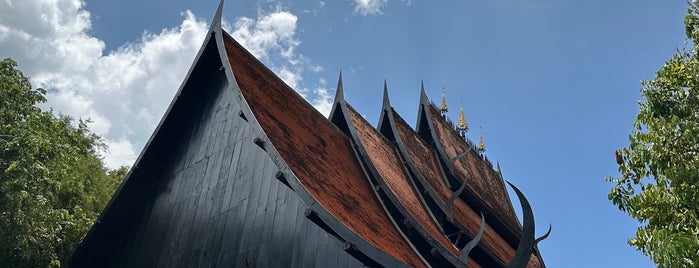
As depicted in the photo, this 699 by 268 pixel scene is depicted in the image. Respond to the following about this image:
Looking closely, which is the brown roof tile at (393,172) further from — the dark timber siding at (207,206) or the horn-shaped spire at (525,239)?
the dark timber siding at (207,206)

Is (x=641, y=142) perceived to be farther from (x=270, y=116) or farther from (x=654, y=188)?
(x=270, y=116)

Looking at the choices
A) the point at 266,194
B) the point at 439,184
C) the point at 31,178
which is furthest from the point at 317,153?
the point at 31,178

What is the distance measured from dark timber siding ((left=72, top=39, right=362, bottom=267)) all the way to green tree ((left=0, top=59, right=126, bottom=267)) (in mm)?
2227

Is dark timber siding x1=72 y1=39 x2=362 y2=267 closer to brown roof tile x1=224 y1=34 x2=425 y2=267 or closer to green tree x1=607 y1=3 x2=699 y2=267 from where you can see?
brown roof tile x1=224 y1=34 x2=425 y2=267

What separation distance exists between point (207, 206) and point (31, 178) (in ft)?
14.0

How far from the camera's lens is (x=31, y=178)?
11.8 m

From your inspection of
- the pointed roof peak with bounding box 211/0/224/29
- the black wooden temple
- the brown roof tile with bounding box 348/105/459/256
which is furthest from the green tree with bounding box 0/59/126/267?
the brown roof tile with bounding box 348/105/459/256

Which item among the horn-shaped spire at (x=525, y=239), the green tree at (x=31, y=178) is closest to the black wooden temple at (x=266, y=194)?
the horn-shaped spire at (x=525, y=239)

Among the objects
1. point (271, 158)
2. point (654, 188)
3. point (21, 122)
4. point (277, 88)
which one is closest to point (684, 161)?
point (654, 188)

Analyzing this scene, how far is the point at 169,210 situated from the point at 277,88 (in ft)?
8.75

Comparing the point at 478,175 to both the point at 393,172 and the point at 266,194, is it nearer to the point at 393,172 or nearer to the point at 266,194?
the point at 393,172

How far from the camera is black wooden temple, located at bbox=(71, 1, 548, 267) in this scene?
7836 millimetres

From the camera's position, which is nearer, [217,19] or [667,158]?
[667,158]

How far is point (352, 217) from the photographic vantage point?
27.1 ft
